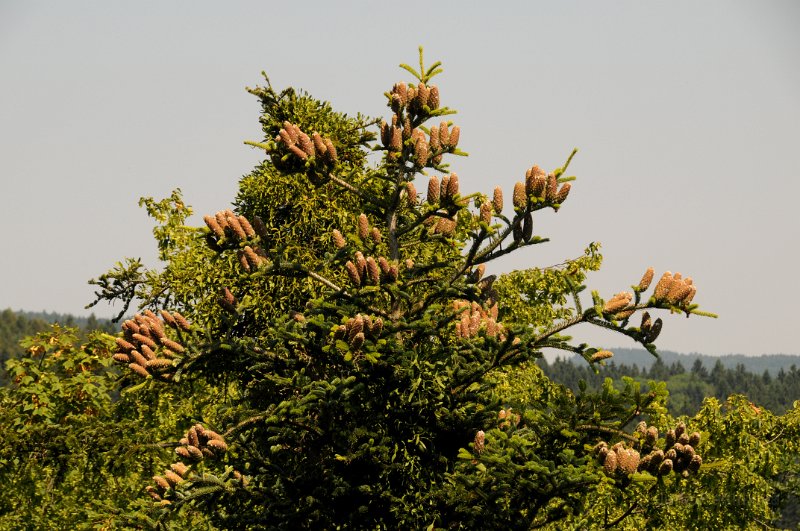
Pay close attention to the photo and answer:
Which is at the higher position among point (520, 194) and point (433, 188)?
point (433, 188)

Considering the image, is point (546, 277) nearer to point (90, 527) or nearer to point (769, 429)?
point (769, 429)

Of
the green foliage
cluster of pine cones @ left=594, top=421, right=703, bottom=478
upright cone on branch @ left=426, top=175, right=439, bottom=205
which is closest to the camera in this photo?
cluster of pine cones @ left=594, top=421, right=703, bottom=478

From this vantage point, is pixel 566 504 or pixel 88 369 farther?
pixel 88 369

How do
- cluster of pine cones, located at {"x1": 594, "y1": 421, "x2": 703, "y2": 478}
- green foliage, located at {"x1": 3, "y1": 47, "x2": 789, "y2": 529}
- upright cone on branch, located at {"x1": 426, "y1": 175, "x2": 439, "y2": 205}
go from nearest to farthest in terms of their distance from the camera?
cluster of pine cones, located at {"x1": 594, "y1": 421, "x2": 703, "y2": 478}, green foliage, located at {"x1": 3, "y1": 47, "x2": 789, "y2": 529}, upright cone on branch, located at {"x1": 426, "y1": 175, "x2": 439, "y2": 205}

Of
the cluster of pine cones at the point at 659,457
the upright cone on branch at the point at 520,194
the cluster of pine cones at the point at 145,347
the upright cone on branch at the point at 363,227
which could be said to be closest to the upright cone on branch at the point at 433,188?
the upright cone on branch at the point at 363,227

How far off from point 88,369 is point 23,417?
6.80 ft

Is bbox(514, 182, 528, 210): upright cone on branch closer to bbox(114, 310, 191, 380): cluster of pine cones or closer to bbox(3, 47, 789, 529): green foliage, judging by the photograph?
bbox(3, 47, 789, 529): green foliage

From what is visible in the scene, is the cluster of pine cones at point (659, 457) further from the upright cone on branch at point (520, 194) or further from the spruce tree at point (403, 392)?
the upright cone on branch at point (520, 194)

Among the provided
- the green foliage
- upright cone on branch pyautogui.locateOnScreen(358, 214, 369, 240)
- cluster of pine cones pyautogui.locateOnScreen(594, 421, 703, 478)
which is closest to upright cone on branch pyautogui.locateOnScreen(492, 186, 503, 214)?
the green foliage

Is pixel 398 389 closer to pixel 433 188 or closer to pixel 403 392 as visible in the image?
pixel 403 392

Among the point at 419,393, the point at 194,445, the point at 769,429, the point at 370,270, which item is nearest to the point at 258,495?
the point at 194,445

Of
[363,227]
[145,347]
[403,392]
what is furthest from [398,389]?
[145,347]

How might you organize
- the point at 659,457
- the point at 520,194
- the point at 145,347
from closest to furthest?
the point at 659,457
the point at 145,347
the point at 520,194

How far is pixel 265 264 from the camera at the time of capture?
10070mm
